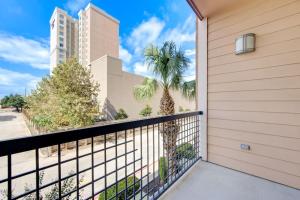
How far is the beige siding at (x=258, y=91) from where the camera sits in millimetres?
1771

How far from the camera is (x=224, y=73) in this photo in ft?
7.57

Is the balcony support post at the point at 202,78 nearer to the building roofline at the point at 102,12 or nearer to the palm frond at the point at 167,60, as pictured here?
the palm frond at the point at 167,60

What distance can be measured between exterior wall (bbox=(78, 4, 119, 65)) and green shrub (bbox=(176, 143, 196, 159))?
2545 cm

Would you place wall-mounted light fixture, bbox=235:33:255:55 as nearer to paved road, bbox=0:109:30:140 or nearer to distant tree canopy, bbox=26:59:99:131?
paved road, bbox=0:109:30:140

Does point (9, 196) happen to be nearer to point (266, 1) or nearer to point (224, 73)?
point (224, 73)

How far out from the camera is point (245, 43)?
2.05 m

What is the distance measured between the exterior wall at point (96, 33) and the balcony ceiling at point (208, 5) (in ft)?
82.4

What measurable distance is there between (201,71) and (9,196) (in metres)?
2.48

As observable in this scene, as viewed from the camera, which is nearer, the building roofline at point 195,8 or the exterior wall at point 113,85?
the building roofline at point 195,8

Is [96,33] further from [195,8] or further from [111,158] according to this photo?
[111,158]

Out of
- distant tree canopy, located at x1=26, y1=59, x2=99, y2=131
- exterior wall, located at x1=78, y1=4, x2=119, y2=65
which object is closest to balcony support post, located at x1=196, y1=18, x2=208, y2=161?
distant tree canopy, located at x1=26, y1=59, x2=99, y2=131

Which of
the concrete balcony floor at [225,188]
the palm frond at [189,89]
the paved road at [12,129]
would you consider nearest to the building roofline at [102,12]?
the paved road at [12,129]

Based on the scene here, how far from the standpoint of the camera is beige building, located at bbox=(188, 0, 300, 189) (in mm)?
1778

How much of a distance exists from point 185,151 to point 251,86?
1.22 m
